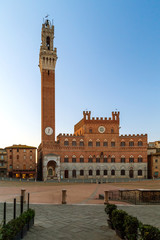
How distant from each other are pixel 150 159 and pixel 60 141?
24564 mm

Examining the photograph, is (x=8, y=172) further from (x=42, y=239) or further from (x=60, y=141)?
(x=42, y=239)

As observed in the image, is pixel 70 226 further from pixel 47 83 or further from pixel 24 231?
pixel 47 83

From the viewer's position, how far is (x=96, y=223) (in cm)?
1134

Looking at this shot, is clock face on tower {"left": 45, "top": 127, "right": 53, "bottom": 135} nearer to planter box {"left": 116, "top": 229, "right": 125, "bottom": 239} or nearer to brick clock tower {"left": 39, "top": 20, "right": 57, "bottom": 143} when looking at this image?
brick clock tower {"left": 39, "top": 20, "right": 57, "bottom": 143}

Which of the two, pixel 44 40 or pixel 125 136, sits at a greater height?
pixel 44 40

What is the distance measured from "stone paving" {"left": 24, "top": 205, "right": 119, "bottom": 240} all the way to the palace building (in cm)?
4463

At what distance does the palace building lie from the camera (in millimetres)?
58844

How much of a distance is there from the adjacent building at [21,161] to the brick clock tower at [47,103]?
7248mm

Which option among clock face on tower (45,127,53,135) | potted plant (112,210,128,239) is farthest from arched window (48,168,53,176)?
→ potted plant (112,210,128,239)

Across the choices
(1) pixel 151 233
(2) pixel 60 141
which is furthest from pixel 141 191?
(2) pixel 60 141

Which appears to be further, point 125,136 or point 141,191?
point 125,136

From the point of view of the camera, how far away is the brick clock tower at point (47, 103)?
56.7 meters

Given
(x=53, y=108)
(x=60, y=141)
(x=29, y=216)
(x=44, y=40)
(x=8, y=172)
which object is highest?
(x=44, y=40)

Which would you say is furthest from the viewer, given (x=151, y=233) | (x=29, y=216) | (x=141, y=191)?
(x=141, y=191)
